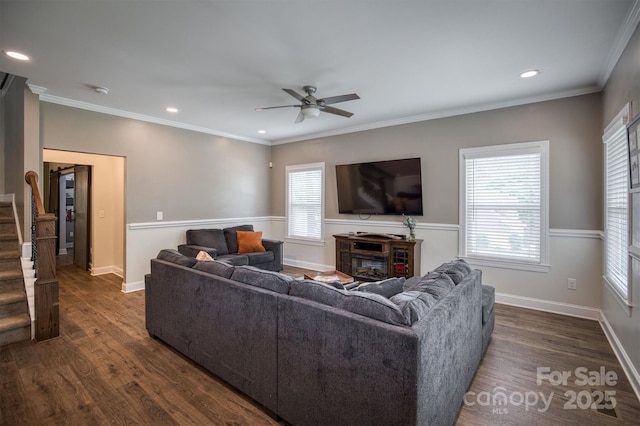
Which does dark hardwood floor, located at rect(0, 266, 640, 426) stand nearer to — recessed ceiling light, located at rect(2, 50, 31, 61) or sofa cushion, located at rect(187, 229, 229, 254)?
sofa cushion, located at rect(187, 229, 229, 254)

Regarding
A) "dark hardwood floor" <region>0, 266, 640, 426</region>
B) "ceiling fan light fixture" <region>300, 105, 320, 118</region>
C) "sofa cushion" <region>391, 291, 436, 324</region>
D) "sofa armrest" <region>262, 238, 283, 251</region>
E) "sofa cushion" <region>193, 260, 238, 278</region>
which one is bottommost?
"dark hardwood floor" <region>0, 266, 640, 426</region>

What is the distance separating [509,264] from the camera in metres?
4.08

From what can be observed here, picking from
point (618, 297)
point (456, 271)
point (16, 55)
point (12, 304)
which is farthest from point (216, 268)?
point (618, 297)

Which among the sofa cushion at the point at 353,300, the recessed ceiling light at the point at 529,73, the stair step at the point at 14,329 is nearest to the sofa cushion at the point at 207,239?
the stair step at the point at 14,329

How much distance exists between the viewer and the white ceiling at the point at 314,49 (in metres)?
2.18

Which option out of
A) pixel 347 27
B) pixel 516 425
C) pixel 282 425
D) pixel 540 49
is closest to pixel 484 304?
pixel 516 425

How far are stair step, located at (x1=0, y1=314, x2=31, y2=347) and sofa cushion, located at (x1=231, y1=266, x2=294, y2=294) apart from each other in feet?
7.96

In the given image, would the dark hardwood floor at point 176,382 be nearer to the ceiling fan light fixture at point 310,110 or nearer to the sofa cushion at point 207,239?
the sofa cushion at point 207,239

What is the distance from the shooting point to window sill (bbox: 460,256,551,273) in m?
3.88

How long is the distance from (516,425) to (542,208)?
2823mm

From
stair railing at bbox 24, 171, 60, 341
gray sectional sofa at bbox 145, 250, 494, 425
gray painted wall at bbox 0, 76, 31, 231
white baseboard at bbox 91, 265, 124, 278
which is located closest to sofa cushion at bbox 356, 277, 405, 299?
gray sectional sofa at bbox 145, 250, 494, 425

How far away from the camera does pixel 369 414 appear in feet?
4.96

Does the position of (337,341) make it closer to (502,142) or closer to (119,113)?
(502,142)

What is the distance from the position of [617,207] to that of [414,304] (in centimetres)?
275
